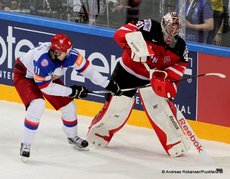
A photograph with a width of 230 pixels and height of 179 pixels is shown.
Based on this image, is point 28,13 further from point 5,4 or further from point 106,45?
point 106,45

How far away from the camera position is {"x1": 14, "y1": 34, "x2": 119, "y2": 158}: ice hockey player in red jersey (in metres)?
5.90

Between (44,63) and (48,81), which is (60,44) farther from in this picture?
(48,81)

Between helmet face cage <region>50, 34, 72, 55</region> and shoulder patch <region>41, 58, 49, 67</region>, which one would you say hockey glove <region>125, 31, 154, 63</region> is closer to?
helmet face cage <region>50, 34, 72, 55</region>

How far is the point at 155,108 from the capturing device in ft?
20.8

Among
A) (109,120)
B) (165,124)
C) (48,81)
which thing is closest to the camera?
(48,81)

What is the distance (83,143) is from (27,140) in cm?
50

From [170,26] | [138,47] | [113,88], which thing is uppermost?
[170,26]

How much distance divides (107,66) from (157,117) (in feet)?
3.57

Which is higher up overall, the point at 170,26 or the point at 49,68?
the point at 170,26

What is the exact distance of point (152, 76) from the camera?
20.0 feet

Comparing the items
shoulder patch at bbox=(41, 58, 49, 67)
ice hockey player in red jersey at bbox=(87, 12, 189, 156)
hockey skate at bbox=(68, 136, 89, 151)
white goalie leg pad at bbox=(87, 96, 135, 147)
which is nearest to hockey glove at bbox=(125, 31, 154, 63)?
ice hockey player in red jersey at bbox=(87, 12, 189, 156)

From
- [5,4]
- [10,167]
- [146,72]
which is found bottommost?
[10,167]

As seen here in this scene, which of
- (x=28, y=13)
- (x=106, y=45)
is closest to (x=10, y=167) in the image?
(x=106, y=45)

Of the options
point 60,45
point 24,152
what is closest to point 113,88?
point 60,45
